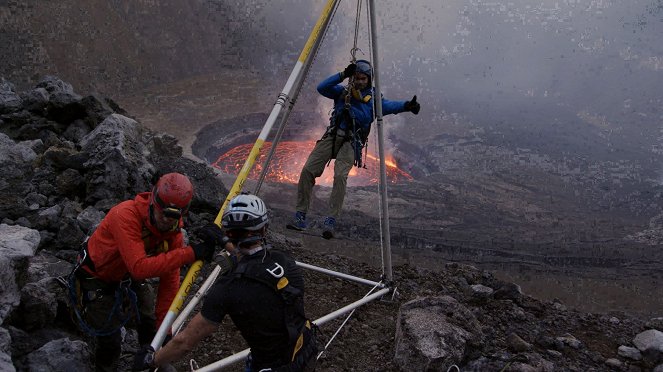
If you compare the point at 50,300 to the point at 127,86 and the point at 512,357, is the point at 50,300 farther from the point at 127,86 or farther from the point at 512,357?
the point at 127,86

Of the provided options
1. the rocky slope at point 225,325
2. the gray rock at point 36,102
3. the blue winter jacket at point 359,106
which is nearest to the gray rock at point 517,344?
the rocky slope at point 225,325

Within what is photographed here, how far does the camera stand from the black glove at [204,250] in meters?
4.28

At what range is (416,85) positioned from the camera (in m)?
27.3

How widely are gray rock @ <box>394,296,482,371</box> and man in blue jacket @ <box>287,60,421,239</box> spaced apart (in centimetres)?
159

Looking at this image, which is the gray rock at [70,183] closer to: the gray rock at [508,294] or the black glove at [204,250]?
the black glove at [204,250]

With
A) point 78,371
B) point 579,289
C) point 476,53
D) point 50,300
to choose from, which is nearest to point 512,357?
point 78,371

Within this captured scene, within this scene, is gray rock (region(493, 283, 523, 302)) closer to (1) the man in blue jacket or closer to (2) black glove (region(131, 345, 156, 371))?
(1) the man in blue jacket

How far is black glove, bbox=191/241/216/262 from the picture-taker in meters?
4.28

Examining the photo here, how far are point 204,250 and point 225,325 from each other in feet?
7.59

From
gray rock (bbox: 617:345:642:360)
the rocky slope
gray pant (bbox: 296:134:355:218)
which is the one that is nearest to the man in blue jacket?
gray pant (bbox: 296:134:355:218)

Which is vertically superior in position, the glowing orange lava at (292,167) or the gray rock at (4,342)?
the gray rock at (4,342)

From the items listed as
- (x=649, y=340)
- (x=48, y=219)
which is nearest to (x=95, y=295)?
(x=48, y=219)

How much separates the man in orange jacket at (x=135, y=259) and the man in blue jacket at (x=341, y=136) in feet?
7.85

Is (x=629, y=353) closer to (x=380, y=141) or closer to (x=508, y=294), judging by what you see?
(x=508, y=294)
